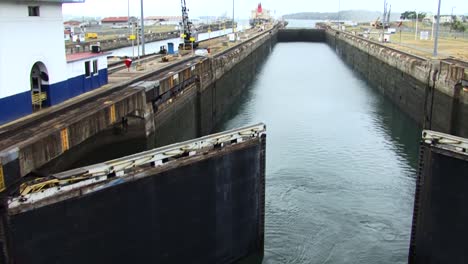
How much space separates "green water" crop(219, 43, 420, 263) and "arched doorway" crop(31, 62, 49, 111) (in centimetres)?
1083

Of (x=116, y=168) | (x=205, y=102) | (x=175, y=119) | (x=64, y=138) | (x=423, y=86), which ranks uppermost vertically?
(x=64, y=138)

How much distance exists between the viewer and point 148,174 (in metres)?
14.6

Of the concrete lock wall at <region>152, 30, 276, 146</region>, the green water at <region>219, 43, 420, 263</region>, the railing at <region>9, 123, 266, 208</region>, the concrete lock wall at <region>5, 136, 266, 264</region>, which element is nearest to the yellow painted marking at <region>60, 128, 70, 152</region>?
the railing at <region>9, 123, 266, 208</region>

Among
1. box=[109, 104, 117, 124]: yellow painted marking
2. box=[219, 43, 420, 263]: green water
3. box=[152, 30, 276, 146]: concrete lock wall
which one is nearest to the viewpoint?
box=[109, 104, 117, 124]: yellow painted marking

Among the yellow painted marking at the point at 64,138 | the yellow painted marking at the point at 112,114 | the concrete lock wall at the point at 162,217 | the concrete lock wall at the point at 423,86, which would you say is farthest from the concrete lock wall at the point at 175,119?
the concrete lock wall at the point at 423,86

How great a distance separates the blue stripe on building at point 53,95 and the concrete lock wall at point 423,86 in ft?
69.1

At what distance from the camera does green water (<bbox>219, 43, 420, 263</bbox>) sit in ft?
67.0

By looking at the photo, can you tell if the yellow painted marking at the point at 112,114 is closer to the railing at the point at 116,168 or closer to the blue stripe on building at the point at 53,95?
the blue stripe on building at the point at 53,95

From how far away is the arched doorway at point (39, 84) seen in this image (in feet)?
63.6

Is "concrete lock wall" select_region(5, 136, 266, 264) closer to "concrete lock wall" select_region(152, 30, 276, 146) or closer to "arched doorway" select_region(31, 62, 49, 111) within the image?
Result: "concrete lock wall" select_region(152, 30, 276, 146)

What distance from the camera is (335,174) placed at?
95.1ft

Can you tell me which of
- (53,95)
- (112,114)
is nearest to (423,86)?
(112,114)

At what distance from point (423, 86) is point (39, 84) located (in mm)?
30065

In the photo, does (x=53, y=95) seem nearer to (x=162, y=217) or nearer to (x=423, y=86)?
(x=162, y=217)
